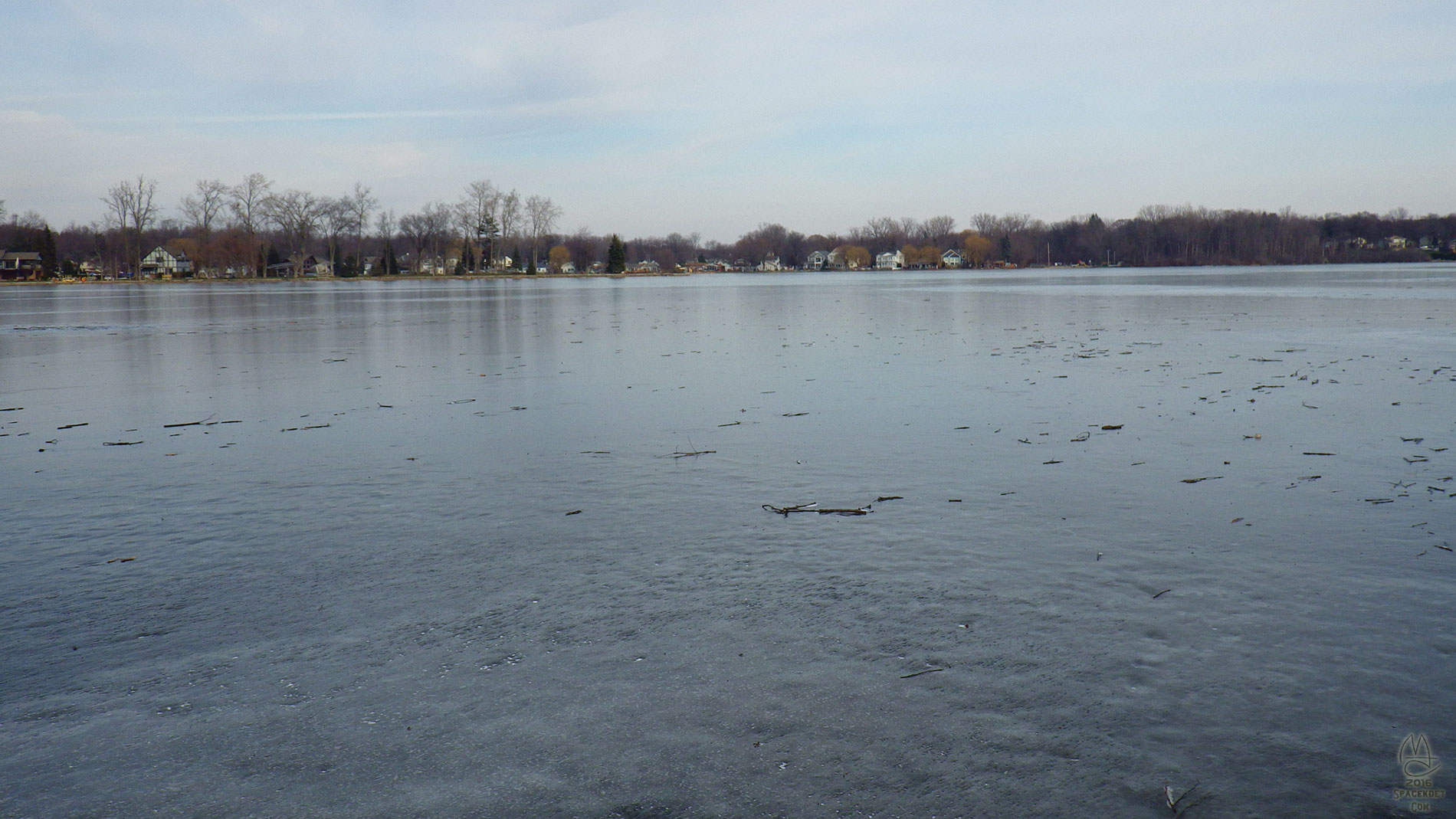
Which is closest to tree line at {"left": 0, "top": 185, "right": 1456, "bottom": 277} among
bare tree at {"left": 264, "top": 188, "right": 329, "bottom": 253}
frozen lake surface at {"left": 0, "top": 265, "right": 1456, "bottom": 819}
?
bare tree at {"left": 264, "top": 188, "right": 329, "bottom": 253}

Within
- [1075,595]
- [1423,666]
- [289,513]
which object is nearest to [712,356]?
[289,513]

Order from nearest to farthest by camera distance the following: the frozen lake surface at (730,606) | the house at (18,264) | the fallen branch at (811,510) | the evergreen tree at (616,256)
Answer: the frozen lake surface at (730,606) < the fallen branch at (811,510) < the house at (18,264) < the evergreen tree at (616,256)

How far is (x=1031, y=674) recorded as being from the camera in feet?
13.0

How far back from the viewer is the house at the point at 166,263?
136500mm

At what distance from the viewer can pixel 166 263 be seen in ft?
454

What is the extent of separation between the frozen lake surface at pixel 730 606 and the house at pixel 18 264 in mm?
139761

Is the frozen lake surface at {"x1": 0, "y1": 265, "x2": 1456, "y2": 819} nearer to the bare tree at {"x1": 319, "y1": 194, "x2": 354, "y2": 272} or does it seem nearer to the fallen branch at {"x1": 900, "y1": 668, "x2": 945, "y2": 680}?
the fallen branch at {"x1": 900, "y1": 668, "x2": 945, "y2": 680}

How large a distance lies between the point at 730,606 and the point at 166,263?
157626 mm

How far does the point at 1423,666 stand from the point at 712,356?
14.3 meters

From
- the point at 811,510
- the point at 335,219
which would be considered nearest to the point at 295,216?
the point at 335,219

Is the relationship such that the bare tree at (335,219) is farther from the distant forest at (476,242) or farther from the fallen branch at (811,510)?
the fallen branch at (811,510)

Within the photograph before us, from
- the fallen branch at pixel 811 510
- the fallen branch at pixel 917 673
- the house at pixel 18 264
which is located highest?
the house at pixel 18 264

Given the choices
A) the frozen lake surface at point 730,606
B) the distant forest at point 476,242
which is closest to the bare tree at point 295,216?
the distant forest at point 476,242

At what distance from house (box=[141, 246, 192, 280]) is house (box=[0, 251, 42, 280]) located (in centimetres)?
1272
